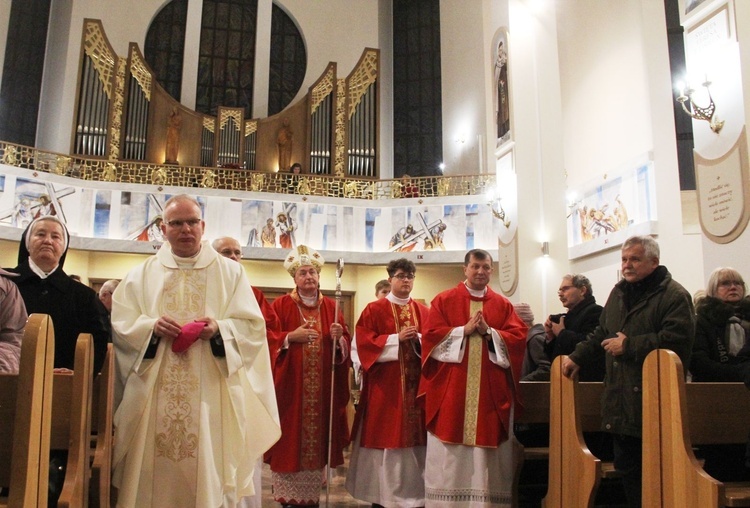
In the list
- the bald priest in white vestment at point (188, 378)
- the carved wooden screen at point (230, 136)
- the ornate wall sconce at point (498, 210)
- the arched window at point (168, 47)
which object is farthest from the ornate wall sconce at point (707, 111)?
the arched window at point (168, 47)

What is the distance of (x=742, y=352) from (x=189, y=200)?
9.96 ft

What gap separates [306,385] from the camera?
532 centimetres

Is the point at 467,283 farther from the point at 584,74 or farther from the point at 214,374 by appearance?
the point at 584,74

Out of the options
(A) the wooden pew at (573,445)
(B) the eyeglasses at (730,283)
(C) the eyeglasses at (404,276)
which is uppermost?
(C) the eyeglasses at (404,276)

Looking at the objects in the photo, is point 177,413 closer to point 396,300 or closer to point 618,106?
point 396,300

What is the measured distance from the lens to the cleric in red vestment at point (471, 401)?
4.60 m

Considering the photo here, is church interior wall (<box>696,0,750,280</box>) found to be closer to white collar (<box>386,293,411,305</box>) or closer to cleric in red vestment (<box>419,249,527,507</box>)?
cleric in red vestment (<box>419,249,527,507</box>)

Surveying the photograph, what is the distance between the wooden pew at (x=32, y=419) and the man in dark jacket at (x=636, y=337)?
2.56 metres

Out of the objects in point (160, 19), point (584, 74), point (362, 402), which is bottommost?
point (362, 402)

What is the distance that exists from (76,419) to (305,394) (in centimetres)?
266

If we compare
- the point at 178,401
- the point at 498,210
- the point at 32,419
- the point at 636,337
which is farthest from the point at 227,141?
the point at 32,419

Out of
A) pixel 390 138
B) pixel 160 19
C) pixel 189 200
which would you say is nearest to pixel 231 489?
pixel 189 200

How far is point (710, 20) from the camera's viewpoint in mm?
6094

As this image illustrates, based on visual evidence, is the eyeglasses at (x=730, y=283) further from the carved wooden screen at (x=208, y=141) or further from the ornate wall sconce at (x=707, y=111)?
the carved wooden screen at (x=208, y=141)
